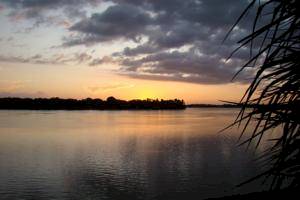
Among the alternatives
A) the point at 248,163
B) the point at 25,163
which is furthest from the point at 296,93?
the point at 25,163

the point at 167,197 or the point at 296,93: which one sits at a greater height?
the point at 296,93

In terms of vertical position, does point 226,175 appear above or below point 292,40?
below

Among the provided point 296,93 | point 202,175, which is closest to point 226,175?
point 202,175

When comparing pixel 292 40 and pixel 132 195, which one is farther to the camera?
pixel 132 195

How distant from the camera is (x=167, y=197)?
74.3ft

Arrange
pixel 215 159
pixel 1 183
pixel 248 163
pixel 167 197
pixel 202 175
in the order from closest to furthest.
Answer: pixel 167 197 → pixel 1 183 → pixel 202 175 → pixel 248 163 → pixel 215 159

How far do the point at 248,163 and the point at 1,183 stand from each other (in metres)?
18.9

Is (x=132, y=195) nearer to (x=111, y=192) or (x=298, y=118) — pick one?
(x=111, y=192)

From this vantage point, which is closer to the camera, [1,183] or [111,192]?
[111,192]

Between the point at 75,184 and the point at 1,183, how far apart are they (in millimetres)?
4732

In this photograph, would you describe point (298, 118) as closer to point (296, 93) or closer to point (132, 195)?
point (296, 93)

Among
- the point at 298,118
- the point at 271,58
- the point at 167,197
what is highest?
the point at 271,58

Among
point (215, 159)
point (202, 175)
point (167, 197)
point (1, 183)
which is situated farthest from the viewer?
point (215, 159)

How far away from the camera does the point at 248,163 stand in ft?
107
